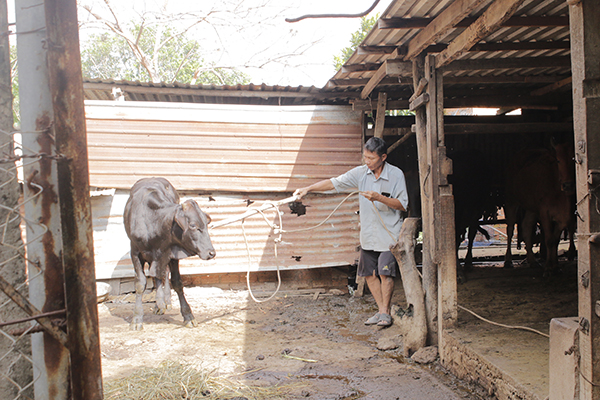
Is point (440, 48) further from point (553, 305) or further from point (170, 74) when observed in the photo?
point (170, 74)

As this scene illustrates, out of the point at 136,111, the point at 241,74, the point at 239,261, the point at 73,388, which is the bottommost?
the point at 239,261

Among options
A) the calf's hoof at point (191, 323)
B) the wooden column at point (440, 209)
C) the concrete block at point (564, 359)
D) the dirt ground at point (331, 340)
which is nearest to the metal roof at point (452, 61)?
the wooden column at point (440, 209)

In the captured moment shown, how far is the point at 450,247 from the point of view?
168 inches

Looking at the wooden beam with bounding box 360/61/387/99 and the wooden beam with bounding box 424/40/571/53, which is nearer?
the wooden beam with bounding box 424/40/571/53

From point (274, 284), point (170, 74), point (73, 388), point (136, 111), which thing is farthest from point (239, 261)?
point (170, 74)

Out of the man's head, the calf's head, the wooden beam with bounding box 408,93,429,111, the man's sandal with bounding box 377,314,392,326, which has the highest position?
the wooden beam with bounding box 408,93,429,111

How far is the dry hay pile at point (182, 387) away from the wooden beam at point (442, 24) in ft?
10.6

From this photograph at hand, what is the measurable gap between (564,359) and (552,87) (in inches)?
209

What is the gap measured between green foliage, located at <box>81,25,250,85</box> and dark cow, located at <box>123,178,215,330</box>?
11.4 meters

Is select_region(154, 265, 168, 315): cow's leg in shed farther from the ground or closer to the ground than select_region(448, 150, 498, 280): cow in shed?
closer to the ground

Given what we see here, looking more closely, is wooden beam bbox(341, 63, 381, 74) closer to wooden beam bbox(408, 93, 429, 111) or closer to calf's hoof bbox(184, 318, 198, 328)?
wooden beam bbox(408, 93, 429, 111)

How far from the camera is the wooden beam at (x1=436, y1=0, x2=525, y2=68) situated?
3234 millimetres

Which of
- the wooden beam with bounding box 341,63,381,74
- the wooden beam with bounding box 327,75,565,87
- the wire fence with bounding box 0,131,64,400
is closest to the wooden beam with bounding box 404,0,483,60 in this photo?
the wooden beam with bounding box 341,63,381,74

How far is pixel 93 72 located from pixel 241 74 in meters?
7.31
